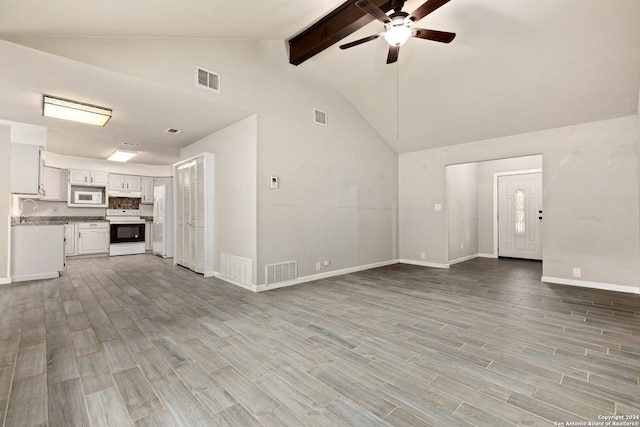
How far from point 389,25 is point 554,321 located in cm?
359

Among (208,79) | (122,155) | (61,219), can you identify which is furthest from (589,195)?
(61,219)

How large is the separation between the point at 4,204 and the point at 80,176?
125 inches

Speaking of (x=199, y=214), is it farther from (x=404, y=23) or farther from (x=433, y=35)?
(x=433, y=35)

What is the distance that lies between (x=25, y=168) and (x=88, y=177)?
2961 mm

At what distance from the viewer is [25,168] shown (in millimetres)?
5008

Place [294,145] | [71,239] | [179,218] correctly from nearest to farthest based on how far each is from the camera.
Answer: [294,145], [179,218], [71,239]

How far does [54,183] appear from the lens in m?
7.33

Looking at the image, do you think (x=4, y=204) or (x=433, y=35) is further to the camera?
(x=4, y=204)

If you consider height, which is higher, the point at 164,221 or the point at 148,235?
the point at 164,221

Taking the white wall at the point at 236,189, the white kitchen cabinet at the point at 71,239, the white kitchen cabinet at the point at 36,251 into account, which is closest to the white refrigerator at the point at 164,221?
the white kitchen cabinet at the point at 71,239

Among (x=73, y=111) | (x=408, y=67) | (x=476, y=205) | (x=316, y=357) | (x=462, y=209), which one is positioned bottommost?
(x=316, y=357)

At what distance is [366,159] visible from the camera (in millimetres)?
6242

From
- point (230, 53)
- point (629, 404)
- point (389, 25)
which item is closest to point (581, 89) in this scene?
point (389, 25)

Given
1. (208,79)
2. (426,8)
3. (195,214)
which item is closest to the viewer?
(426,8)
